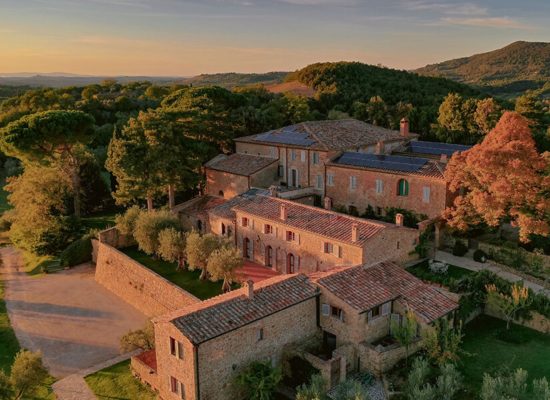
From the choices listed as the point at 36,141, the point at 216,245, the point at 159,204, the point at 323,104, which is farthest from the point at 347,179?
Answer: the point at 323,104

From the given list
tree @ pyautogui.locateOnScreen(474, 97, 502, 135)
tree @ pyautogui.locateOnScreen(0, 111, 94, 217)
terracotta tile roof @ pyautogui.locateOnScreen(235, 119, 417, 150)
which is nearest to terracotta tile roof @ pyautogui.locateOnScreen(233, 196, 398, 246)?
terracotta tile roof @ pyautogui.locateOnScreen(235, 119, 417, 150)

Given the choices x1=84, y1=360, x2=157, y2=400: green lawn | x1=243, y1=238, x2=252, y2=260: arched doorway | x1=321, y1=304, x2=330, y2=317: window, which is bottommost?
x1=84, y1=360, x2=157, y2=400: green lawn

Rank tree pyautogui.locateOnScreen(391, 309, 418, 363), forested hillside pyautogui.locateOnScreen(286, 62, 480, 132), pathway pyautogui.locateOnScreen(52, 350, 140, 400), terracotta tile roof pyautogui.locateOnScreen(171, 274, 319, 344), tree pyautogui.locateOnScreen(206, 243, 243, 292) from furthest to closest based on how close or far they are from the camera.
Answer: forested hillside pyautogui.locateOnScreen(286, 62, 480, 132), tree pyautogui.locateOnScreen(206, 243, 243, 292), pathway pyautogui.locateOnScreen(52, 350, 140, 400), tree pyautogui.locateOnScreen(391, 309, 418, 363), terracotta tile roof pyautogui.locateOnScreen(171, 274, 319, 344)

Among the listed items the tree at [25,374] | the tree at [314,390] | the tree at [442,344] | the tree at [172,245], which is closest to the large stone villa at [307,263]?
the tree at [442,344]

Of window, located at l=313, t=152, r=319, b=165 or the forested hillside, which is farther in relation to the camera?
the forested hillside

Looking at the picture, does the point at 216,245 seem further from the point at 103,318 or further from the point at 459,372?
the point at 459,372

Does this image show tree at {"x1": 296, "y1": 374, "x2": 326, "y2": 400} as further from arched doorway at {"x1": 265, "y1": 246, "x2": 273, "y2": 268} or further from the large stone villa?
arched doorway at {"x1": 265, "y1": 246, "x2": 273, "y2": 268}

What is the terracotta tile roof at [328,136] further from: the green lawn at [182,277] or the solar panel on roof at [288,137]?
the green lawn at [182,277]
